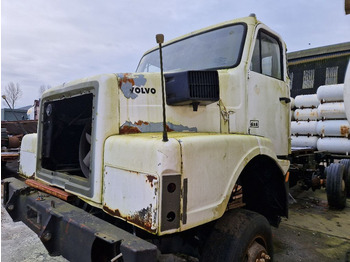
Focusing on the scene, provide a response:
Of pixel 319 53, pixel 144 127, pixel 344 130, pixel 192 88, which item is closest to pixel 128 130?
pixel 144 127

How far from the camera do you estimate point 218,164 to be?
195cm

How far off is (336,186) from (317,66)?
18513mm

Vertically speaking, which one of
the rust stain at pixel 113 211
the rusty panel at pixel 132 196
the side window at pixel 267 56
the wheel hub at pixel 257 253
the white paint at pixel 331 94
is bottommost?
the wheel hub at pixel 257 253

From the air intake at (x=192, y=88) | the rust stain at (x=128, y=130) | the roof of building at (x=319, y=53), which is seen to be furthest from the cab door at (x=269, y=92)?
the roof of building at (x=319, y=53)

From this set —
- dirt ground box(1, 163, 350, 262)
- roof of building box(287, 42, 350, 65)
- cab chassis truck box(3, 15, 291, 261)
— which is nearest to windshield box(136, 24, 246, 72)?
cab chassis truck box(3, 15, 291, 261)

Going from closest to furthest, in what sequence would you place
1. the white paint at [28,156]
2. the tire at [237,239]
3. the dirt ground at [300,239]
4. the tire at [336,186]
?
the tire at [237,239] → the white paint at [28,156] → the dirt ground at [300,239] → the tire at [336,186]

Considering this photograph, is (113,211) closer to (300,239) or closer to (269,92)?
(269,92)

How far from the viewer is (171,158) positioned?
5.32 feet

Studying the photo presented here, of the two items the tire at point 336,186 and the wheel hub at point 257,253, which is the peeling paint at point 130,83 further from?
the tire at point 336,186

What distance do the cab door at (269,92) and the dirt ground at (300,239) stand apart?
124cm

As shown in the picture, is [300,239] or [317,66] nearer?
[300,239]

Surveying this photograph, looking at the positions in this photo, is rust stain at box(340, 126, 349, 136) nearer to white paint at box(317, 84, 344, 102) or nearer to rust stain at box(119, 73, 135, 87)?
white paint at box(317, 84, 344, 102)

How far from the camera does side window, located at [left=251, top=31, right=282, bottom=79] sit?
2.93m

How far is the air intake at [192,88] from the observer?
86.6 inches
